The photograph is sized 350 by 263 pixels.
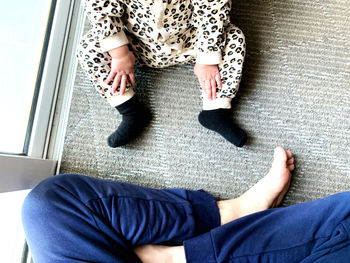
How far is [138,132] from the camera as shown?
87cm

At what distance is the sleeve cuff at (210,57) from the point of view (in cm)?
76

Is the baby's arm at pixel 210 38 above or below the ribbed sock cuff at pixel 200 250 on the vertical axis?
above

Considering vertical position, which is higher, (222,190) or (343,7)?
(343,7)

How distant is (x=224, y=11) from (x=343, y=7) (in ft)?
1.44

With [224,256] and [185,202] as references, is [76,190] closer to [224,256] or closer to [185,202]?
[185,202]

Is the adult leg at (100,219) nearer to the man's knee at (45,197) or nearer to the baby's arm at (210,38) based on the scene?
the man's knee at (45,197)

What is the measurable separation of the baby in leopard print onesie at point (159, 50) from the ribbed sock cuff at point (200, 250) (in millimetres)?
274

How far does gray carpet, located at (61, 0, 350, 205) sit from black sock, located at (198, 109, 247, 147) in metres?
0.04

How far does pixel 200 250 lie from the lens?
0.71 metres

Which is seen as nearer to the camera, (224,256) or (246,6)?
(224,256)

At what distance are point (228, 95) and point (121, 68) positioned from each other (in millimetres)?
284

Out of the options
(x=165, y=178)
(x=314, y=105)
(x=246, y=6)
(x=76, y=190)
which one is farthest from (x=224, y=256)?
(x=246, y=6)

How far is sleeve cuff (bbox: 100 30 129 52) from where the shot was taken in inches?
27.5

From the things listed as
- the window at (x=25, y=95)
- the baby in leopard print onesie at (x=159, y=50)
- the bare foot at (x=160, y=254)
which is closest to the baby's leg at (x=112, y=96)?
the baby in leopard print onesie at (x=159, y=50)
